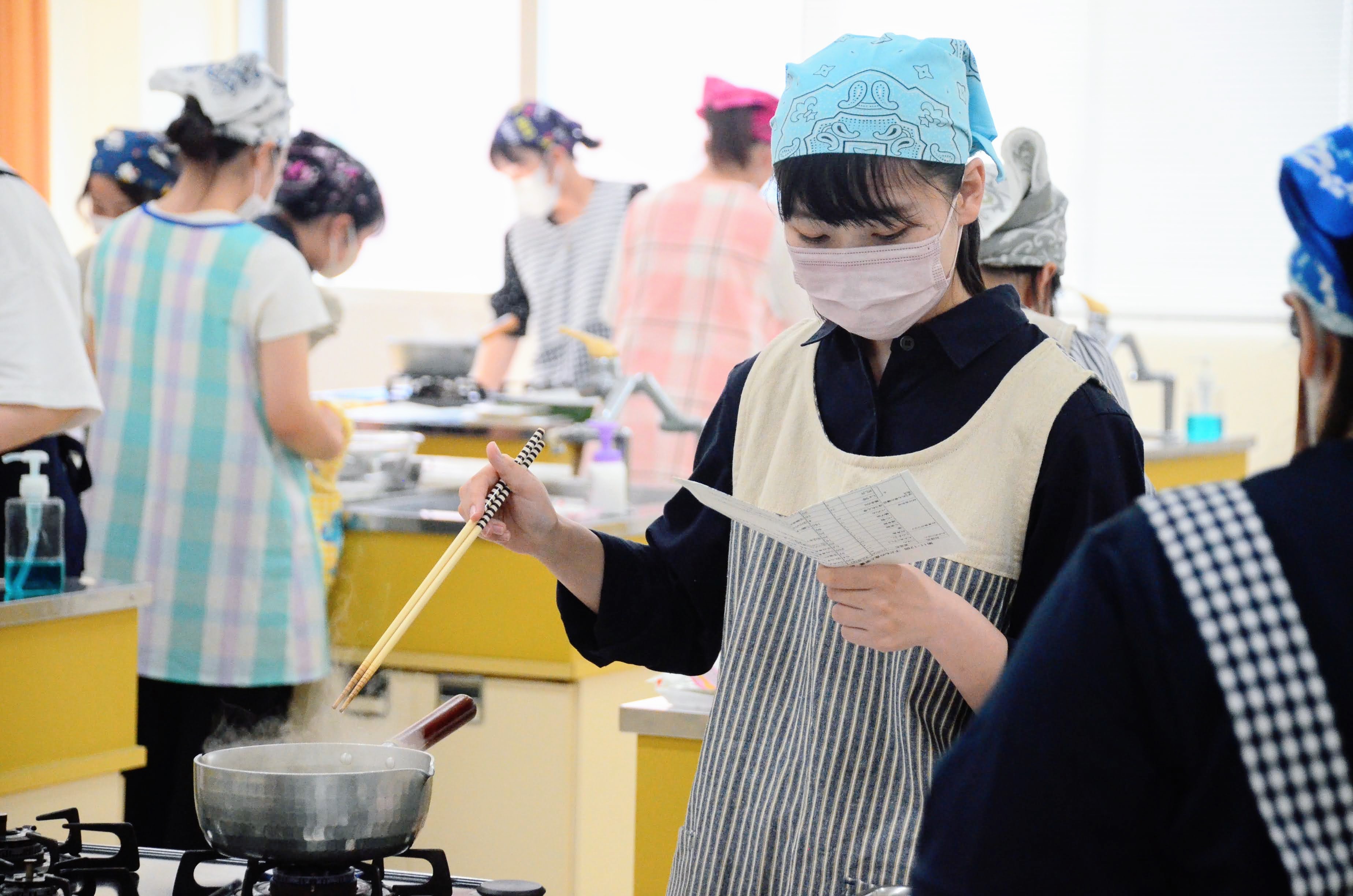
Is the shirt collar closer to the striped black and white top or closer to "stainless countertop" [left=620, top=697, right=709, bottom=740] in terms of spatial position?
"stainless countertop" [left=620, top=697, right=709, bottom=740]

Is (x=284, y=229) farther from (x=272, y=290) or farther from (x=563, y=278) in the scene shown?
(x=563, y=278)

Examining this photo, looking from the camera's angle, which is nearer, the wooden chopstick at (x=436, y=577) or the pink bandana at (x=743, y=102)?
the wooden chopstick at (x=436, y=577)

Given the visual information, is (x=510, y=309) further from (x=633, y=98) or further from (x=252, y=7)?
(x=252, y=7)

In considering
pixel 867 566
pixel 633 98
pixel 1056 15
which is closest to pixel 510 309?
pixel 633 98

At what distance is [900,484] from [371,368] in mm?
6690

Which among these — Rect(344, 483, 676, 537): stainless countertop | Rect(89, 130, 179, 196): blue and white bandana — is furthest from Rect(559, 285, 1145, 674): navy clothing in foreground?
Rect(89, 130, 179, 196): blue and white bandana

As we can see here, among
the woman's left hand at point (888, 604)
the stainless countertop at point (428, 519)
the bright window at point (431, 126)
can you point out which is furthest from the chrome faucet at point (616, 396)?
the bright window at point (431, 126)

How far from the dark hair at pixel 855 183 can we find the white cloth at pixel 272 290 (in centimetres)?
153

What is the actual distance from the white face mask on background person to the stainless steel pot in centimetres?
57

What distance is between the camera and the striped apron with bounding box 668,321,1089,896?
123 cm

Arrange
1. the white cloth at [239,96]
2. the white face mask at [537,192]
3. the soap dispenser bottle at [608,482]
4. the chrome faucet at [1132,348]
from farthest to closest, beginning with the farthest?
1. the white face mask at [537,192]
2. the chrome faucet at [1132,348]
3. the soap dispenser bottle at [608,482]
4. the white cloth at [239,96]

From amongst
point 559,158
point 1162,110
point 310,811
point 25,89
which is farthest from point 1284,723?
point 25,89

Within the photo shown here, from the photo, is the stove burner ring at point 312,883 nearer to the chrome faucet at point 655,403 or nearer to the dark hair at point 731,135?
the chrome faucet at point 655,403

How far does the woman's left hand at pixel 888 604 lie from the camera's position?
1.07 meters
